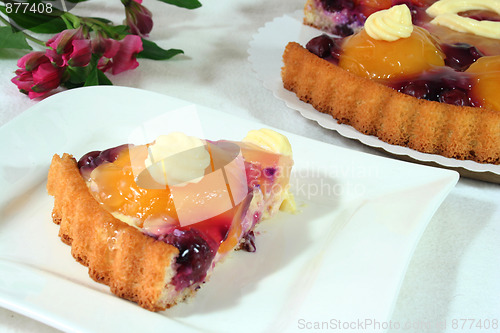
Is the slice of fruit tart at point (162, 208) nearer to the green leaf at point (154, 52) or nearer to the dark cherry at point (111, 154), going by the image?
the dark cherry at point (111, 154)

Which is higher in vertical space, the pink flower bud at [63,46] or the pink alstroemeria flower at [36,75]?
the pink flower bud at [63,46]

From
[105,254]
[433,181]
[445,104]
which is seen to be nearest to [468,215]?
[433,181]

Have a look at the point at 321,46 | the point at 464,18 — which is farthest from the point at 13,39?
the point at 464,18

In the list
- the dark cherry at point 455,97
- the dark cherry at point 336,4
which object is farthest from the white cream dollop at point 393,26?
the dark cherry at point 336,4

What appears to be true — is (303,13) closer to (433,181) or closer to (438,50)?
(438,50)

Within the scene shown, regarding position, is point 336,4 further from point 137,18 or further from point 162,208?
point 162,208

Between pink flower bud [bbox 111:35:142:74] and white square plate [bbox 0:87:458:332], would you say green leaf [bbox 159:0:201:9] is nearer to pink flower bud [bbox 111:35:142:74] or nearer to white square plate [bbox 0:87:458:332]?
pink flower bud [bbox 111:35:142:74]

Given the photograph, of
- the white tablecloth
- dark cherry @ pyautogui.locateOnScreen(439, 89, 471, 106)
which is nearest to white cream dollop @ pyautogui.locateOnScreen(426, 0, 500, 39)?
dark cherry @ pyautogui.locateOnScreen(439, 89, 471, 106)
